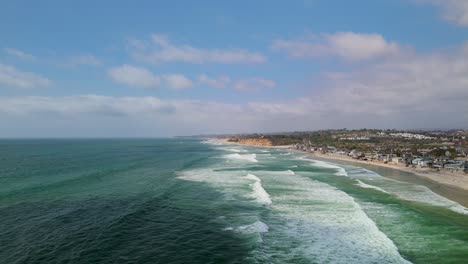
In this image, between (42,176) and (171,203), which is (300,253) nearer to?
(171,203)

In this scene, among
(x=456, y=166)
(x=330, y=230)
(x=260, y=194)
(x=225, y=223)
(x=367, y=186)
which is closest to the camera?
(x=330, y=230)

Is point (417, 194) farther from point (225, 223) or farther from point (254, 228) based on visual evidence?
point (225, 223)

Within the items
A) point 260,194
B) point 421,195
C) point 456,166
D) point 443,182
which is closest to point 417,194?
point 421,195

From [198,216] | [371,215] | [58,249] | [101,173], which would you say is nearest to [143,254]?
[58,249]

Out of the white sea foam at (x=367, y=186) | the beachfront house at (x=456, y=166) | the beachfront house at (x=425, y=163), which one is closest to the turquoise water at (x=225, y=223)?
the white sea foam at (x=367, y=186)

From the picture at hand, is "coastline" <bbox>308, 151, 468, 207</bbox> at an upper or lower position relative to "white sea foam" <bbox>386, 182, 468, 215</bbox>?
lower

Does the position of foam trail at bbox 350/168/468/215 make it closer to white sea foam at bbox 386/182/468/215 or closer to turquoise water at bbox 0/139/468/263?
white sea foam at bbox 386/182/468/215

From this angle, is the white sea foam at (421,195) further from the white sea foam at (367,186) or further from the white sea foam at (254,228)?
the white sea foam at (254,228)

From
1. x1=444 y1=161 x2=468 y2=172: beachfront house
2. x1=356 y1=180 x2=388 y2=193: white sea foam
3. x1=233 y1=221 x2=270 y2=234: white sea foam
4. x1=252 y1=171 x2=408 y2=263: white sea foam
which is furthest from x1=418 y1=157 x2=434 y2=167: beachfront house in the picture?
x1=233 y1=221 x2=270 y2=234: white sea foam
